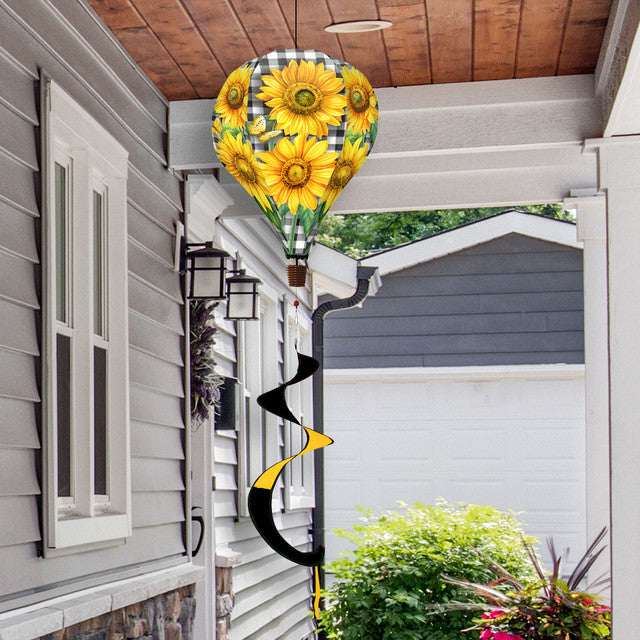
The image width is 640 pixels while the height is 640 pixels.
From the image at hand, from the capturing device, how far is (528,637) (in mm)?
4543

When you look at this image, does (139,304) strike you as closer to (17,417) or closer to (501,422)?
(17,417)

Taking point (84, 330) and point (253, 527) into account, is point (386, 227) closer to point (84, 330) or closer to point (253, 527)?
point (253, 527)

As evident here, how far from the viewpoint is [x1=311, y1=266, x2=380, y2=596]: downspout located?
830 centimetres

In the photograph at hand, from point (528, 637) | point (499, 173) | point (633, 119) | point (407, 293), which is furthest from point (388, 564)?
point (407, 293)

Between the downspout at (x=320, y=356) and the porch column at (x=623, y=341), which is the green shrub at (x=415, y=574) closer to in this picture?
the porch column at (x=623, y=341)

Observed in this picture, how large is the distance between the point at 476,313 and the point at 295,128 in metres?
6.95

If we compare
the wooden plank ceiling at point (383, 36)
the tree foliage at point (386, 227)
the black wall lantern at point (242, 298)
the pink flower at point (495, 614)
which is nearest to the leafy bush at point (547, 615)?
the pink flower at point (495, 614)

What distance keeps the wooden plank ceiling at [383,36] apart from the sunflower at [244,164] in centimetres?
79

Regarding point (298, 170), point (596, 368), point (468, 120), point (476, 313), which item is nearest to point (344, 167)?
point (298, 170)

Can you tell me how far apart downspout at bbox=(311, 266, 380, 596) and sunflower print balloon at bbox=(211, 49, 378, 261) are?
17.4 feet

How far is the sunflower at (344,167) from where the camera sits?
2943mm

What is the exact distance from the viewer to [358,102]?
9.71 feet

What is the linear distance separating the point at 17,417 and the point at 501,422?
23.1 ft

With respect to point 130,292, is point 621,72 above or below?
above
